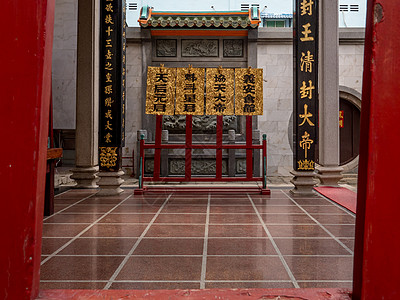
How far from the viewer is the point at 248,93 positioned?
204 inches

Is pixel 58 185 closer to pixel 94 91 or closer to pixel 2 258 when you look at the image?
pixel 94 91

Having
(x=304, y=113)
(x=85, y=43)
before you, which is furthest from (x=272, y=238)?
(x=85, y=43)

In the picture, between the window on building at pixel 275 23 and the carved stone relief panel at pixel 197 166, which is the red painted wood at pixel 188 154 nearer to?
the carved stone relief panel at pixel 197 166

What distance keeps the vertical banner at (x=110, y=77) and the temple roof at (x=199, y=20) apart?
3.43 meters

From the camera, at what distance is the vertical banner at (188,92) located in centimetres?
516

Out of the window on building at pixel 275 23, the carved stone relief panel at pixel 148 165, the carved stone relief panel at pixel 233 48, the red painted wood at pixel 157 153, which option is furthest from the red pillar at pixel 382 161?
the window on building at pixel 275 23

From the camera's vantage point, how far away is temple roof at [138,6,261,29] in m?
8.06

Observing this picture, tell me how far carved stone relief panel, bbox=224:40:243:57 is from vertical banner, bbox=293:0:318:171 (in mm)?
3700

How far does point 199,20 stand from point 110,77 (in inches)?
161

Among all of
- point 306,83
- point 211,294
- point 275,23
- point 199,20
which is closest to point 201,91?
point 306,83

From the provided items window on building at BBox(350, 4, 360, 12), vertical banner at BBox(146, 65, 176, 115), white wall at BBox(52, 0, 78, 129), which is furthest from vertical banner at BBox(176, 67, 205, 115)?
window on building at BBox(350, 4, 360, 12)

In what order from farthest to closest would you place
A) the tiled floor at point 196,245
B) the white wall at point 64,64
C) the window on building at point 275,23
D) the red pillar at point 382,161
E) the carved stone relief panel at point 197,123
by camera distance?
the window on building at point 275,23, the carved stone relief panel at point 197,123, the white wall at point 64,64, the tiled floor at point 196,245, the red pillar at point 382,161

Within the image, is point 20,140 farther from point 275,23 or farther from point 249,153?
point 275,23

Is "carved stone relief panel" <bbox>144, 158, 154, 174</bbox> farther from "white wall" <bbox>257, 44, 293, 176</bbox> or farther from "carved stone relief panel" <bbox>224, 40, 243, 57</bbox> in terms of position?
"carved stone relief panel" <bbox>224, 40, 243, 57</bbox>
